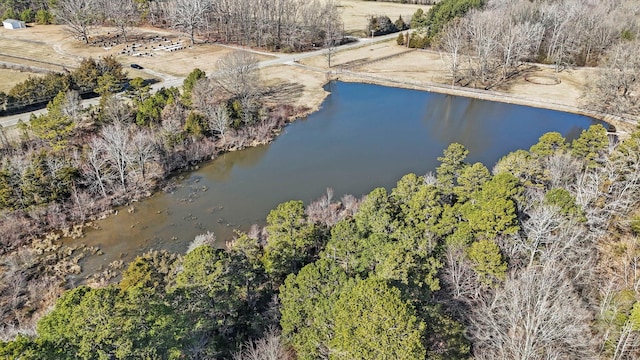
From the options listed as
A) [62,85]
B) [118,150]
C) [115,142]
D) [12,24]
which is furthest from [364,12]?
[115,142]

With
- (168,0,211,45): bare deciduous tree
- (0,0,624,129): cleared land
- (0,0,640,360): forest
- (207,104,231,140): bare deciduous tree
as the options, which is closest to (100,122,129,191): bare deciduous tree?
(0,0,640,360): forest

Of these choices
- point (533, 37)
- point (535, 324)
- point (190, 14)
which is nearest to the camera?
point (535, 324)

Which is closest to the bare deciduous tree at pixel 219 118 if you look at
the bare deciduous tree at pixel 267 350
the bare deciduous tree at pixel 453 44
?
the bare deciduous tree at pixel 267 350

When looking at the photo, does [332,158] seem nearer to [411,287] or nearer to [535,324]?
[411,287]

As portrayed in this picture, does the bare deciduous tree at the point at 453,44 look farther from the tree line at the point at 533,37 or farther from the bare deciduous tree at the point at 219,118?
the bare deciduous tree at the point at 219,118

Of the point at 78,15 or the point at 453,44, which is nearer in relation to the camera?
the point at 453,44

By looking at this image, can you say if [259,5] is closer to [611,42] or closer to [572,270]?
[611,42]
